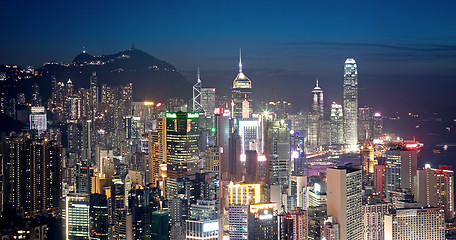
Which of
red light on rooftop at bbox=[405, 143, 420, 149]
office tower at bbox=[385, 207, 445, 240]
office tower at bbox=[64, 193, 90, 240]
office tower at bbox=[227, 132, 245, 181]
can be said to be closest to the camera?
office tower at bbox=[64, 193, 90, 240]

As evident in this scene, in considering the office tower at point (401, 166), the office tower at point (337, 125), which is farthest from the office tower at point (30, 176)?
the office tower at point (337, 125)

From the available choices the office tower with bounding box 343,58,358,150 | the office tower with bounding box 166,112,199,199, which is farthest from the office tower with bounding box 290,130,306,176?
the office tower with bounding box 166,112,199,199

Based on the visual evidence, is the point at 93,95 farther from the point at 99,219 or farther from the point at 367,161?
the point at 367,161

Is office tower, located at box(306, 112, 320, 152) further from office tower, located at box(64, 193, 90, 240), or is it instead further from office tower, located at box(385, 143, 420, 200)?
office tower, located at box(64, 193, 90, 240)

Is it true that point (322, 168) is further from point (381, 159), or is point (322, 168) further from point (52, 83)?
point (52, 83)

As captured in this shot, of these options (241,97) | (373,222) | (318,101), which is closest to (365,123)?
(318,101)
